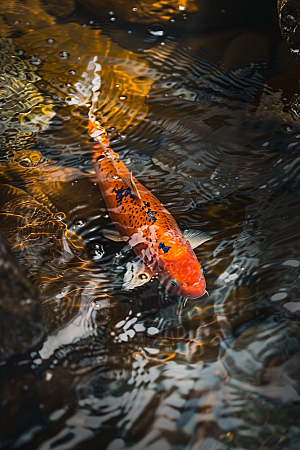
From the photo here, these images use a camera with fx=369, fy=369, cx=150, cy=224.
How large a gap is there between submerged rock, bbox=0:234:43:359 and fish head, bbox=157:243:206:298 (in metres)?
0.84

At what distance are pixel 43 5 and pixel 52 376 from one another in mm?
4451

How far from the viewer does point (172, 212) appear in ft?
9.57

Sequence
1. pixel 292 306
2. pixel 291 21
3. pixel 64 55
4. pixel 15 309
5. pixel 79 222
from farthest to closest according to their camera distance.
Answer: pixel 64 55 < pixel 291 21 < pixel 79 222 < pixel 292 306 < pixel 15 309

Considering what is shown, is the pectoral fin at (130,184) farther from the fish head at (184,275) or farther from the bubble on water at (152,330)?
the bubble on water at (152,330)

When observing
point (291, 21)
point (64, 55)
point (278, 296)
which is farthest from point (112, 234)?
point (64, 55)

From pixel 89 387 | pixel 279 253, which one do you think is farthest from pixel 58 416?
pixel 279 253

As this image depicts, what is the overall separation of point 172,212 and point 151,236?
0.40 meters

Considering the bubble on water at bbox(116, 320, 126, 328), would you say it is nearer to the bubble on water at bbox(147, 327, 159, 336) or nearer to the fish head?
the bubble on water at bbox(147, 327, 159, 336)

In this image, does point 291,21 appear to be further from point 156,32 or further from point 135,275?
point 135,275

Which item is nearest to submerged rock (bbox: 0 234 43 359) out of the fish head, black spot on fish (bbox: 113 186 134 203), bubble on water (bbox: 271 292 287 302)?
the fish head

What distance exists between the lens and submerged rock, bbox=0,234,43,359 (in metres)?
1.89

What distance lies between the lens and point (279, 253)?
2.38m

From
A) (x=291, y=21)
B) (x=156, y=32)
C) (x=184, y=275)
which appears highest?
(x=291, y=21)

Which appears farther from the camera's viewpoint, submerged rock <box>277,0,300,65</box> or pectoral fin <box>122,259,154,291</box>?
submerged rock <box>277,0,300,65</box>
